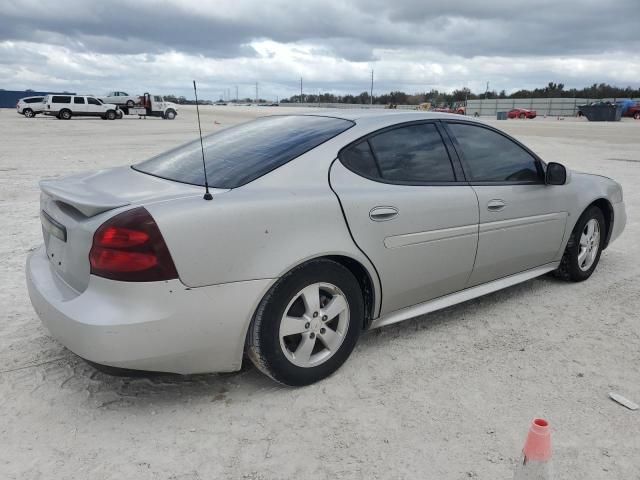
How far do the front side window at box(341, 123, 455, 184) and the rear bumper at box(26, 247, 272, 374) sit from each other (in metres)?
0.98

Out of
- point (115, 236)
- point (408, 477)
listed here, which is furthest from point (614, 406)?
point (115, 236)

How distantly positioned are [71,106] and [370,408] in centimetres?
3927

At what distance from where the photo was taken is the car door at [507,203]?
374 cm

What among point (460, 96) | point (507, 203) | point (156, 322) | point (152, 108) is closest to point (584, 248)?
point (507, 203)

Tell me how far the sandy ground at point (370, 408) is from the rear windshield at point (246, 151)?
111cm

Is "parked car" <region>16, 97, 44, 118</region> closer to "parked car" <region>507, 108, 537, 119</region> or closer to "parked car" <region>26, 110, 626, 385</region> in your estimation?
"parked car" <region>26, 110, 626, 385</region>

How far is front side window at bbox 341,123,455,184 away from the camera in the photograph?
10.5 feet

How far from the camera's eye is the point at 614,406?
2848 millimetres

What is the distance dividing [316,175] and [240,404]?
1253 millimetres

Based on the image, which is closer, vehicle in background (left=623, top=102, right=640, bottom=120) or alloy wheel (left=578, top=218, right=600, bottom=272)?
alloy wheel (left=578, top=218, right=600, bottom=272)

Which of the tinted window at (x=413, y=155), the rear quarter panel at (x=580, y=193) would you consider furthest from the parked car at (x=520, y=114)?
the tinted window at (x=413, y=155)

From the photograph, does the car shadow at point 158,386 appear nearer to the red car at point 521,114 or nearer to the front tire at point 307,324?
the front tire at point 307,324

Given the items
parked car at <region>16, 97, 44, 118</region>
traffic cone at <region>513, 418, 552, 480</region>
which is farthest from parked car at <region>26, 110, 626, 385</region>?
parked car at <region>16, 97, 44, 118</region>

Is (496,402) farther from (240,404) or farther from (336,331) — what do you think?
(240,404)
